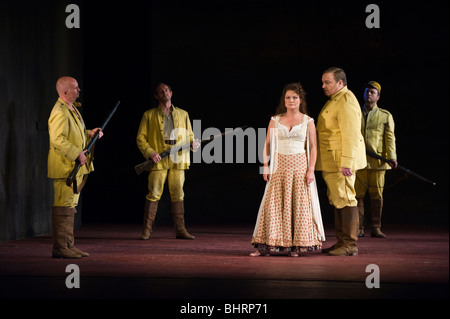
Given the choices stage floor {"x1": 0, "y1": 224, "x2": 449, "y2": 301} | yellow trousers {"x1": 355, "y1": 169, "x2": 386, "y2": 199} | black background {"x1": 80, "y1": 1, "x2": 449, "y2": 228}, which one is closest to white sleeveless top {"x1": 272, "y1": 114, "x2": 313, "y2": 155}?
stage floor {"x1": 0, "y1": 224, "x2": 449, "y2": 301}

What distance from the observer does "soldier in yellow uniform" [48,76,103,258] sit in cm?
520

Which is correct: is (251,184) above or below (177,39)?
below

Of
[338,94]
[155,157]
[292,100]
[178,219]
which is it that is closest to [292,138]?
[292,100]

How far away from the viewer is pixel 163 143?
22.5 ft

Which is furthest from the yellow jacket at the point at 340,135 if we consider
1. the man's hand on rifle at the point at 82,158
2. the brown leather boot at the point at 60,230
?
the brown leather boot at the point at 60,230

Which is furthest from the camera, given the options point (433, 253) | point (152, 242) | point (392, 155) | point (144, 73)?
point (144, 73)

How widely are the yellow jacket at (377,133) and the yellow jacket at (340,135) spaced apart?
1584mm

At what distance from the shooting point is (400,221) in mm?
8945

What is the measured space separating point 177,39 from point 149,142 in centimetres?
249

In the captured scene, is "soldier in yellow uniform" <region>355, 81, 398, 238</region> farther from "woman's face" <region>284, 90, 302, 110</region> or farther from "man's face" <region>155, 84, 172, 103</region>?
"man's face" <region>155, 84, 172, 103</region>

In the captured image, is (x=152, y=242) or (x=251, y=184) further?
(x=251, y=184)

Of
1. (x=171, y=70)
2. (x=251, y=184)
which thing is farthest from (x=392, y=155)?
(x=171, y=70)

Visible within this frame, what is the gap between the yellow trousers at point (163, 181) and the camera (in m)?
6.83
